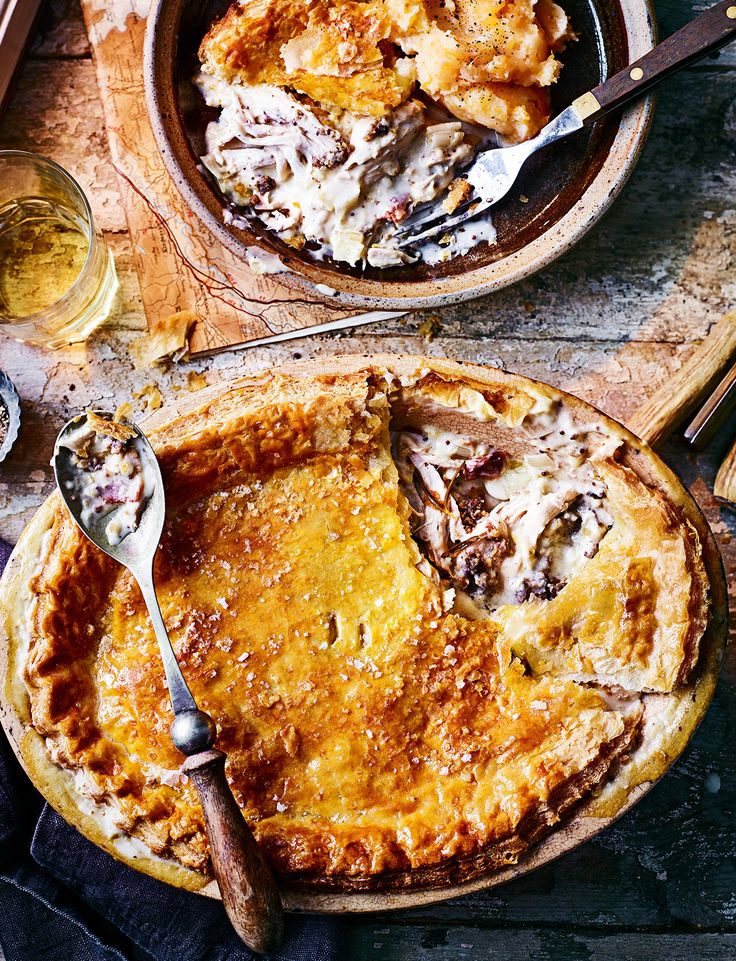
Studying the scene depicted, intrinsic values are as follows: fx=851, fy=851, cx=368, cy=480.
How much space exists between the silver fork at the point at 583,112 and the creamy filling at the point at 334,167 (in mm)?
42

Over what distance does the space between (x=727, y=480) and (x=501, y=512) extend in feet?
2.48

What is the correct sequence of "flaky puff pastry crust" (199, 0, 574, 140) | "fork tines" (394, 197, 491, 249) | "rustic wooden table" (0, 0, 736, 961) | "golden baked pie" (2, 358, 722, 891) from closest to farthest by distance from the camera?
"golden baked pie" (2, 358, 722, 891), "flaky puff pastry crust" (199, 0, 574, 140), "fork tines" (394, 197, 491, 249), "rustic wooden table" (0, 0, 736, 961)

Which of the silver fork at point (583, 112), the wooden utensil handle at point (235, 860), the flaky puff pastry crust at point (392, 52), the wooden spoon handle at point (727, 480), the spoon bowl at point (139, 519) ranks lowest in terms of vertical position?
the wooden spoon handle at point (727, 480)

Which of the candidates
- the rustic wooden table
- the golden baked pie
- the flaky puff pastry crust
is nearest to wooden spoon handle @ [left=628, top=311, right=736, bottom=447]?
the rustic wooden table

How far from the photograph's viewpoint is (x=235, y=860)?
1729mm

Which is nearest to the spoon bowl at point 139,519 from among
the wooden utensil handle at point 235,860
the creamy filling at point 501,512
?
the wooden utensil handle at point 235,860

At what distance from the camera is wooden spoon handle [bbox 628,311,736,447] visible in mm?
2402

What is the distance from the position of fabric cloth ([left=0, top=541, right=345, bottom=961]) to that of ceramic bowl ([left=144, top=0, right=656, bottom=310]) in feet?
5.09

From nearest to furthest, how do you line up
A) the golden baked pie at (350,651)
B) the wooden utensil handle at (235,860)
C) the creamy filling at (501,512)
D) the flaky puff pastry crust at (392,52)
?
the wooden utensil handle at (235,860)
the golden baked pie at (350,651)
the creamy filling at (501,512)
the flaky puff pastry crust at (392,52)

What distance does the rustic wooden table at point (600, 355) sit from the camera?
2.44m

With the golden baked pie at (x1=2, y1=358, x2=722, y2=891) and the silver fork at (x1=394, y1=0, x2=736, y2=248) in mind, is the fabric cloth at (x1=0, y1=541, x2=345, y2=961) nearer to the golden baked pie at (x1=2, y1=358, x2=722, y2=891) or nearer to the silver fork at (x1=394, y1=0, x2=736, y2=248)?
the golden baked pie at (x1=2, y1=358, x2=722, y2=891)

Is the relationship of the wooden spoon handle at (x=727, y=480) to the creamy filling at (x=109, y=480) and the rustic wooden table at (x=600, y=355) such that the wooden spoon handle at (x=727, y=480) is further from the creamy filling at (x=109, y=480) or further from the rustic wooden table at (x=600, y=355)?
the creamy filling at (x=109, y=480)

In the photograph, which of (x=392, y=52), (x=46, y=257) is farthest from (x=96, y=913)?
(x=392, y=52)

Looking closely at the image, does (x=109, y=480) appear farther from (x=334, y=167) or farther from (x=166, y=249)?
(x=334, y=167)
